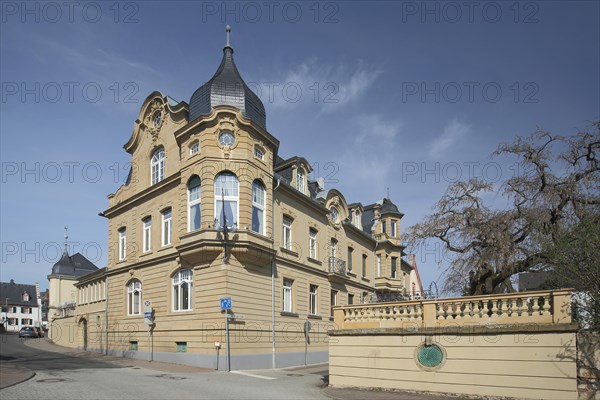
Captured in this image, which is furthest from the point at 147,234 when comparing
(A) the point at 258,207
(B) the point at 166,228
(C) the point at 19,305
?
(C) the point at 19,305

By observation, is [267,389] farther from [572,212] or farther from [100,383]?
[572,212]

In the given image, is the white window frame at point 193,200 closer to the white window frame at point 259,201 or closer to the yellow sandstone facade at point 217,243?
the yellow sandstone facade at point 217,243

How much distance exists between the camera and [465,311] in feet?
43.1

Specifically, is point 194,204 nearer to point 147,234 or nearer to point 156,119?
point 147,234

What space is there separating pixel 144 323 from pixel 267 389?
12.6m

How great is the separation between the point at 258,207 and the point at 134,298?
30.7 ft

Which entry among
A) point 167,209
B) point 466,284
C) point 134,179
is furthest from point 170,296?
point 466,284

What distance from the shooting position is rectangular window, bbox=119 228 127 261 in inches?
1131

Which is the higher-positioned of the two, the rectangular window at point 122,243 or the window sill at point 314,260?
the rectangular window at point 122,243

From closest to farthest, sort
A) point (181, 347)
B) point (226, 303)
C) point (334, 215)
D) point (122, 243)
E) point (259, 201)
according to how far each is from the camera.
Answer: point (226, 303) → point (181, 347) → point (259, 201) → point (122, 243) → point (334, 215)

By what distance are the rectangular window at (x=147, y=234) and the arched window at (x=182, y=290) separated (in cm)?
357

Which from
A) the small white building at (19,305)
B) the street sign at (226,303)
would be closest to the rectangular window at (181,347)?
the street sign at (226,303)

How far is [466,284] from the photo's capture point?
793 inches

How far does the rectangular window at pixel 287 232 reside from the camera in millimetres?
25953
